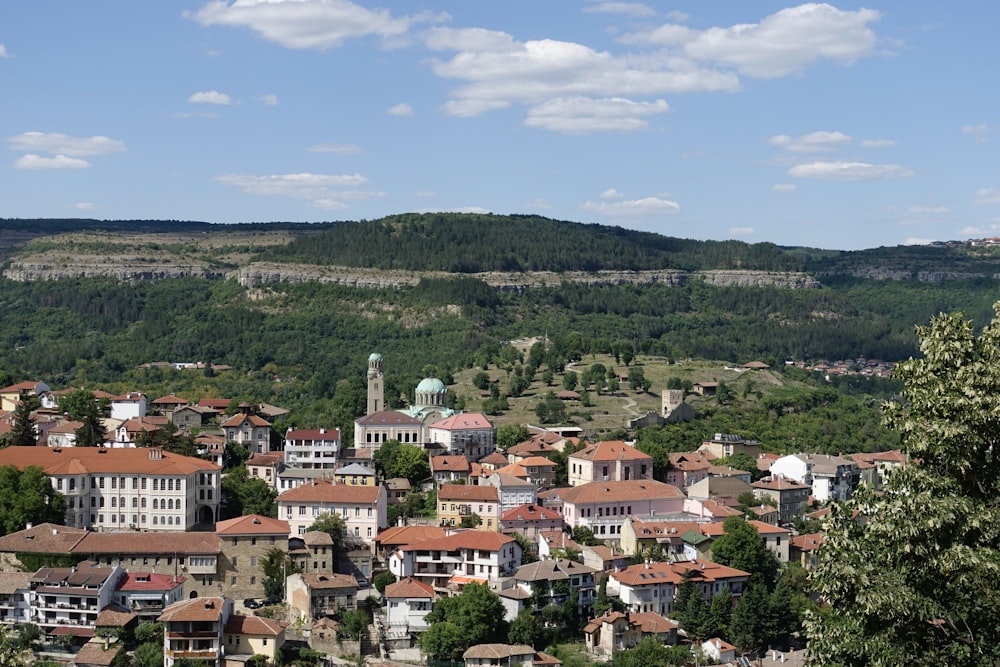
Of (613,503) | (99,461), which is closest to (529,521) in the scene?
(613,503)

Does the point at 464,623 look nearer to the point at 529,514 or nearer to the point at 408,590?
the point at 408,590

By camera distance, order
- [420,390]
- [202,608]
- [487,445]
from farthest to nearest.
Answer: [420,390] < [487,445] < [202,608]

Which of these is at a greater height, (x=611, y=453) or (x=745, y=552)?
(x=611, y=453)

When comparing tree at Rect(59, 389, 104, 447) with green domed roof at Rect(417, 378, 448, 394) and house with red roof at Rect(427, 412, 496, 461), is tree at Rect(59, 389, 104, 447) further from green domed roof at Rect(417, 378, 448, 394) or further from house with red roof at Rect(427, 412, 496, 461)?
green domed roof at Rect(417, 378, 448, 394)

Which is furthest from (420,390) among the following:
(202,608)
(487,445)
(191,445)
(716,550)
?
(202,608)

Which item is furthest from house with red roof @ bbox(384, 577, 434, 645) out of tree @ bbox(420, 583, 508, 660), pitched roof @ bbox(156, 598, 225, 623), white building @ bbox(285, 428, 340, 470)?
white building @ bbox(285, 428, 340, 470)

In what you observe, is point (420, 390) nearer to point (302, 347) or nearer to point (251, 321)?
point (302, 347)

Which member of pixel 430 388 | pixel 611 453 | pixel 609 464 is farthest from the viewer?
pixel 430 388
